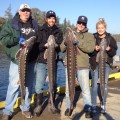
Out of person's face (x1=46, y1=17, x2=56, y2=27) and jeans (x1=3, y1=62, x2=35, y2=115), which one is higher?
person's face (x1=46, y1=17, x2=56, y2=27)

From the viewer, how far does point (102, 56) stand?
6824 millimetres

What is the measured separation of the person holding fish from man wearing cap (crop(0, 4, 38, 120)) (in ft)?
4.59

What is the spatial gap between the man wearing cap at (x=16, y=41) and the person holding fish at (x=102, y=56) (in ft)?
4.59

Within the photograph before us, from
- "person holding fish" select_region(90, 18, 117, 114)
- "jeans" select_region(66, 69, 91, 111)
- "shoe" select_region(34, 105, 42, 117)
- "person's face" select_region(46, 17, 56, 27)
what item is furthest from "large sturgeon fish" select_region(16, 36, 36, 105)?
"person holding fish" select_region(90, 18, 117, 114)

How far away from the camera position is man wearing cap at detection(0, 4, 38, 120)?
620 cm

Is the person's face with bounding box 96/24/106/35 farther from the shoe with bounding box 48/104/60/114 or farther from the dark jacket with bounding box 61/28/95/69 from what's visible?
the shoe with bounding box 48/104/60/114

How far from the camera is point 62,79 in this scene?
866 inches

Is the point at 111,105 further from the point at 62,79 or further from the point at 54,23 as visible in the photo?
Answer: the point at 62,79

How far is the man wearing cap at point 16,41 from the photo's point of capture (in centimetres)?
620

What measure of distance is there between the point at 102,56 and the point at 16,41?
1.96 meters

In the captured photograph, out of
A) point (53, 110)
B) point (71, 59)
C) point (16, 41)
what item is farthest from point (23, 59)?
point (53, 110)

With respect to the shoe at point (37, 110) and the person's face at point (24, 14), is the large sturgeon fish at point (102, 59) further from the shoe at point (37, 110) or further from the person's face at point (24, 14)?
the person's face at point (24, 14)

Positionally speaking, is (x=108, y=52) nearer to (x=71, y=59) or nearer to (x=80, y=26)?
(x=80, y=26)

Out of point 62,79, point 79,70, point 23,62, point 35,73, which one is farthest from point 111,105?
point 62,79
